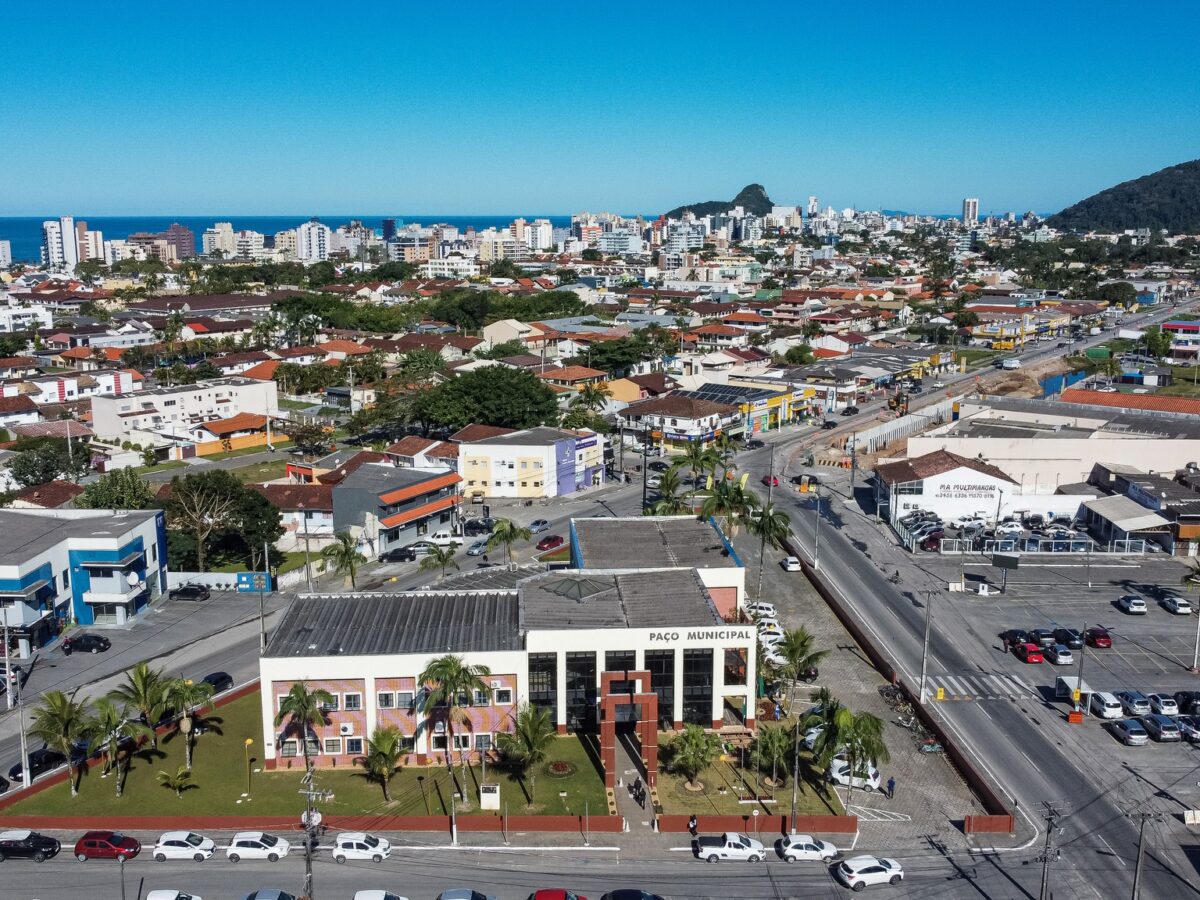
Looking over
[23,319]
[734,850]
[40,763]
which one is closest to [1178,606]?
[734,850]

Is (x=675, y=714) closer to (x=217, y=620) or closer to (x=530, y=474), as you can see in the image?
(x=217, y=620)

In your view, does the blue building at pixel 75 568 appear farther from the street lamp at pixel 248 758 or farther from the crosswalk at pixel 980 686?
the crosswalk at pixel 980 686

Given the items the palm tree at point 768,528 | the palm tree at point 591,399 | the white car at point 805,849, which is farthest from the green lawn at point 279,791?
the palm tree at point 591,399

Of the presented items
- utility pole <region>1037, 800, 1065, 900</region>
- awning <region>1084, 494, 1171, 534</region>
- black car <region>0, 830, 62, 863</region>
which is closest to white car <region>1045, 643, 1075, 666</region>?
utility pole <region>1037, 800, 1065, 900</region>

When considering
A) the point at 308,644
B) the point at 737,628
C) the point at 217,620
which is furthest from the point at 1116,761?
the point at 217,620

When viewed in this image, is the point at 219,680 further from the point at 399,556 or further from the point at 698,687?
the point at 698,687

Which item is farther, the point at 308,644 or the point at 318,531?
the point at 318,531
